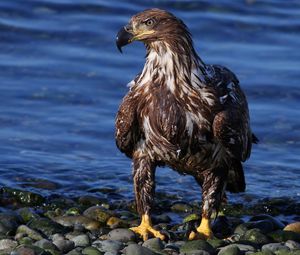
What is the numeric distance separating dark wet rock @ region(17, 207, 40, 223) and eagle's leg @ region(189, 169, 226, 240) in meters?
1.38

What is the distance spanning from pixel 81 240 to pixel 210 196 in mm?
1245

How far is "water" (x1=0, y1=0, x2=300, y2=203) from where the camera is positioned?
38.2ft

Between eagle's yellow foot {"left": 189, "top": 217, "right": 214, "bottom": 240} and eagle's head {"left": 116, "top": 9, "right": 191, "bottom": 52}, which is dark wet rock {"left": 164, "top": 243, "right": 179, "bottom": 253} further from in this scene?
eagle's head {"left": 116, "top": 9, "right": 191, "bottom": 52}

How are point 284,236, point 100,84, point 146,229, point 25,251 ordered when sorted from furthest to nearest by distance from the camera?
point 100,84 → point 146,229 → point 284,236 → point 25,251

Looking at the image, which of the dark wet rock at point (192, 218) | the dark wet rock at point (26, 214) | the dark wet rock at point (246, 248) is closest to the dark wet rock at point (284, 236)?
the dark wet rock at point (246, 248)

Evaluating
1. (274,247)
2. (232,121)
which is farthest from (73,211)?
(274,247)

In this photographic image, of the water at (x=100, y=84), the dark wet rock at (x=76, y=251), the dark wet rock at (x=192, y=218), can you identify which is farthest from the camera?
the water at (x=100, y=84)

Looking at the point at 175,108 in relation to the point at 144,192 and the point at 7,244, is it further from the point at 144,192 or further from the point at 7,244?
the point at 7,244

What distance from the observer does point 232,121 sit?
30.5 feet

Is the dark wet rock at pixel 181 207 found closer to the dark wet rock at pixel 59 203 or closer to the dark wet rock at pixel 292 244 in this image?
the dark wet rock at pixel 59 203

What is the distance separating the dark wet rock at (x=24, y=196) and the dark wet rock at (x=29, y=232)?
132cm

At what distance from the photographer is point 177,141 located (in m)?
9.30

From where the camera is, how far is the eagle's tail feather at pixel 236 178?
9.90 meters

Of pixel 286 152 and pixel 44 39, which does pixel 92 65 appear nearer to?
pixel 44 39
